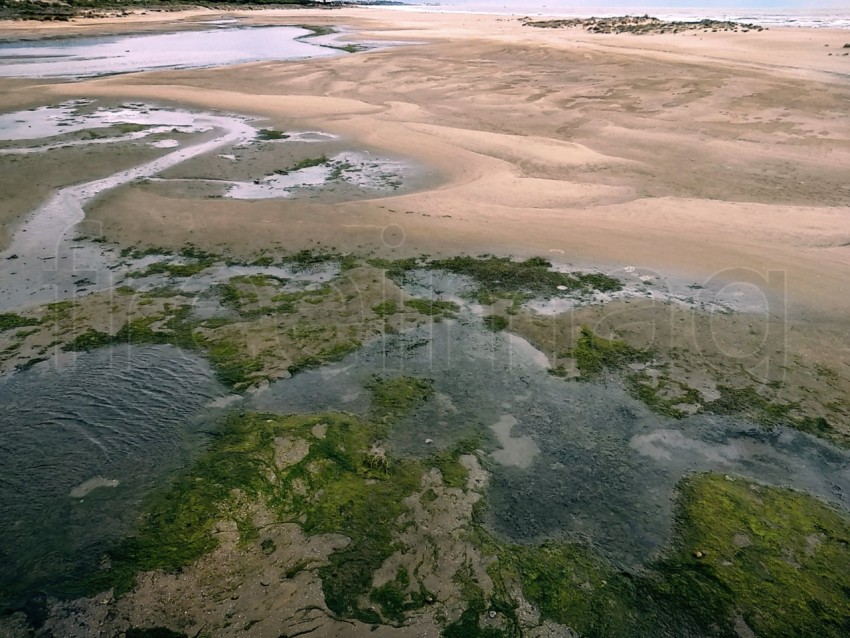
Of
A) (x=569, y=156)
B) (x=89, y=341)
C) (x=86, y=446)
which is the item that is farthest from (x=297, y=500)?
(x=569, y=156)

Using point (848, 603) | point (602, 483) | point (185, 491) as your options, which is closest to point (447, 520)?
point (602, 483)

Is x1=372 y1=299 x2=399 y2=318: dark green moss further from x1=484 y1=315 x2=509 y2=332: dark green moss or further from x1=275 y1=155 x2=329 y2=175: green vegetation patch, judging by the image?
x1=275 y1=155 x2=329 y2=175: green vegetation patch

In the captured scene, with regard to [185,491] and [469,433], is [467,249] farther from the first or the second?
[185,491]

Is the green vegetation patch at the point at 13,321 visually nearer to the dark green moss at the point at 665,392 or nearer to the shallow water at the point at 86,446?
the shallow water at the point at 86,446

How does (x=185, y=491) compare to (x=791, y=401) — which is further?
(x=791, y=401)

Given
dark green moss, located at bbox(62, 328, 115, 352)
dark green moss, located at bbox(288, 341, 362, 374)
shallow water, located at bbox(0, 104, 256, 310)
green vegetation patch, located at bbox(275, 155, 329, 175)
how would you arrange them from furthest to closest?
1. green vegetation patch, located at bbox(275, 155, 329, 175)
2. shallow water, located at bbox(0, 104, 256, 310)
3. dark green moss, located at bbox(62, 328, 115, 352)
4. dark green moss, located at bbox(288, 341, 362, 374)

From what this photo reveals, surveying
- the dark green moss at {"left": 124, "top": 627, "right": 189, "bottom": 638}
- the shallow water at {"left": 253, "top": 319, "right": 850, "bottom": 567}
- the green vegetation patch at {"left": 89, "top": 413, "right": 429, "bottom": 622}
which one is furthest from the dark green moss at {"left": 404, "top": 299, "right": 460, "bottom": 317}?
the dark green moss at {"left": 124, "top": 627, "right": 189, "bottom": 638}

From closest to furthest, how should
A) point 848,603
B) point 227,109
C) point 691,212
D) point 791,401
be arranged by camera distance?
point 848,603 < point 791,401 < point 691,212 < point 227,109

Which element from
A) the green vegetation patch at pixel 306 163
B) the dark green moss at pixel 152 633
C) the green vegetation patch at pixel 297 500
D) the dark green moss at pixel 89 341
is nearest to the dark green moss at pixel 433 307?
the green vegetation patch at pixel 297 500
